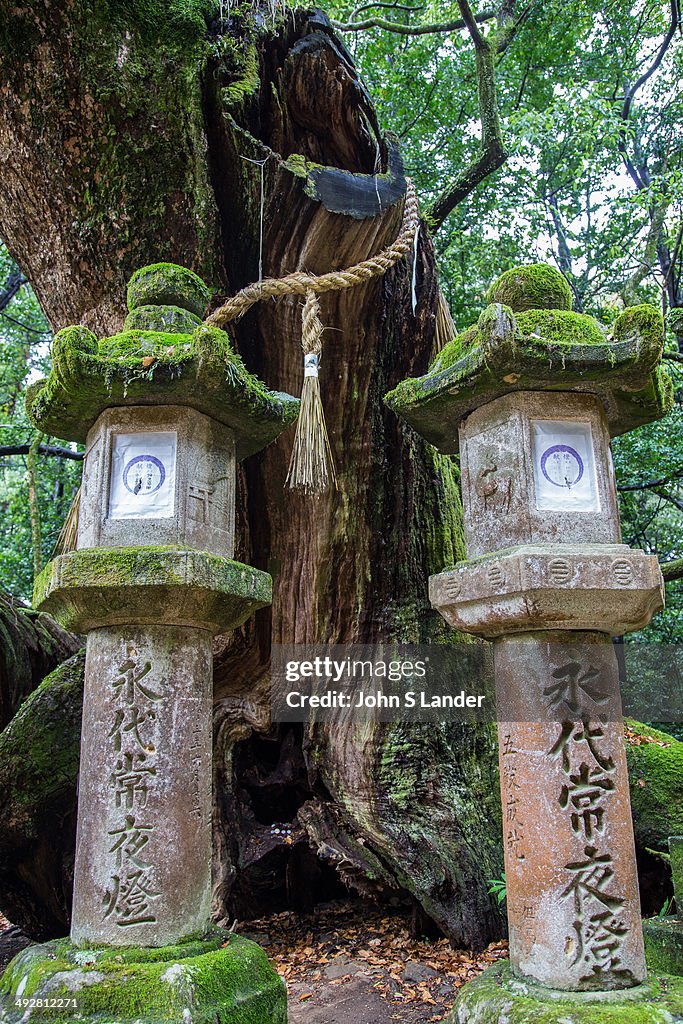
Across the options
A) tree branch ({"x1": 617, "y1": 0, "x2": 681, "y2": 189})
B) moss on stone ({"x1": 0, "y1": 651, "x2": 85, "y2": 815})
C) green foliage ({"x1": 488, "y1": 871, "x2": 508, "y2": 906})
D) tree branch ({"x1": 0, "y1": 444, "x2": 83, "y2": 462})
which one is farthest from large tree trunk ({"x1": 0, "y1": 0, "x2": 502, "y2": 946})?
tree branch ({"x1": 617, "y1": 0, "x2": 681, "y2": 189})

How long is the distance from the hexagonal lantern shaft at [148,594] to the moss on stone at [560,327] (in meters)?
1.13

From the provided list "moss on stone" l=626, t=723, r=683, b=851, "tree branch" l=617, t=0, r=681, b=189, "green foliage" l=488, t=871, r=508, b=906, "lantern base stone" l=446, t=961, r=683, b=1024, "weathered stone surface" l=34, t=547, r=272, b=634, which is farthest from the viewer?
"tree branch" l=617, t=0, r=681, b=189

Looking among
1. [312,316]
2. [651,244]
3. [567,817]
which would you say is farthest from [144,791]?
[651,244]

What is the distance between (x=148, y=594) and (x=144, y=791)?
736 millimetres

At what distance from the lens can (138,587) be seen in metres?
2.92

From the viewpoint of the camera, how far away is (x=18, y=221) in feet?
15.2

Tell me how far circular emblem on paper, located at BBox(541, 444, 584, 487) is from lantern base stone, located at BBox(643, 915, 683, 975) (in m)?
2.10

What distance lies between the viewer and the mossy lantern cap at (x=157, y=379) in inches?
120

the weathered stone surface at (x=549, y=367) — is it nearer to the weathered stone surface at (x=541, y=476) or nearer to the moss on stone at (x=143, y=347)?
the weathered stone surface at (x=541, y=476)

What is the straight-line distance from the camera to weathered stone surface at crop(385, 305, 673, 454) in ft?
9.93

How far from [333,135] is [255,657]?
10.8ft

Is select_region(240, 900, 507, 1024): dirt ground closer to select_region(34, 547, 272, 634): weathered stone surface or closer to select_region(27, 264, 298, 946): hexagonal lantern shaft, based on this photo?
select_region(27, 264, 298, 946): hexagonal lantern shaft

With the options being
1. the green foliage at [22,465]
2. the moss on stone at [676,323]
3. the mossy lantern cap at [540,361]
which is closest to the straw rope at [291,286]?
the mossy lantern cap at [540,361]

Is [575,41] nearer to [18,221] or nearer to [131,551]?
[18,221]
